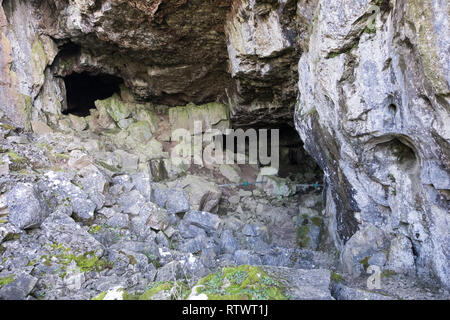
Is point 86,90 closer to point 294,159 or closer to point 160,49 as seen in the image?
point 160,49

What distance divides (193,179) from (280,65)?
5578 mm

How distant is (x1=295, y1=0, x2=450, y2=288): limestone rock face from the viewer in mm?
5012

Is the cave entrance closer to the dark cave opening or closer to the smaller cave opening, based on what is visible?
the dark cave opening

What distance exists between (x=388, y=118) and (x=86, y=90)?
14265 mm

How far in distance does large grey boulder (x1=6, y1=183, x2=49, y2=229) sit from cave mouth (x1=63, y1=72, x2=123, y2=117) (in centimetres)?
819

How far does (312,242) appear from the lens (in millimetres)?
10695

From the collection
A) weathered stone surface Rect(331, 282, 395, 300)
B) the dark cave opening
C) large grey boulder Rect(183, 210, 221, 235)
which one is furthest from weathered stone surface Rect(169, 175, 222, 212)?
weathered stone surface Rect(331, 282, 395, 300)

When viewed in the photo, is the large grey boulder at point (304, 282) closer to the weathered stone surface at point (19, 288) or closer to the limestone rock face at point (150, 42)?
the weathered stone surface at point (19, 288)

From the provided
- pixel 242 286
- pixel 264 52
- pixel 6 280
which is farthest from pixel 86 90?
pixel 242 286

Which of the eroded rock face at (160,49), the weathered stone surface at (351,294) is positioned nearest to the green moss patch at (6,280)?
the weathered stone surface at (351,294)

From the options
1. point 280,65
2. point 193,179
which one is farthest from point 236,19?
point 193,179

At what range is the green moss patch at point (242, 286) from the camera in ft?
14.9

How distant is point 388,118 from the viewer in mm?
6312
